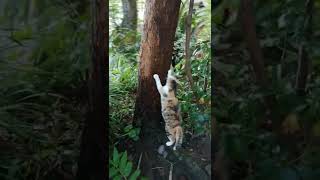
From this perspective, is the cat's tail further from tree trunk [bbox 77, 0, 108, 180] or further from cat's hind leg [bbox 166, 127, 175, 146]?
tree trunk [bbox 77, 0, 108, 180]

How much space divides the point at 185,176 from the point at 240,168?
0.71ft

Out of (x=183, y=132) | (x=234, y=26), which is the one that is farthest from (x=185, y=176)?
(x=234, y=26)

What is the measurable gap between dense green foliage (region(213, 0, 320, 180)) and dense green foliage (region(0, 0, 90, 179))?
0.61 meters

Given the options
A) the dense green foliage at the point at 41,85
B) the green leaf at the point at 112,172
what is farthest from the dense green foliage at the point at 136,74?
the dense green foliage at the point at 41,85

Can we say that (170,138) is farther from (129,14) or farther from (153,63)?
Result: (129,14)

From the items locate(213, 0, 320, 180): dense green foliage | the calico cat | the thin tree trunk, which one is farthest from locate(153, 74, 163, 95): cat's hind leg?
locate(213, 0, 320, 180): dense green foliage

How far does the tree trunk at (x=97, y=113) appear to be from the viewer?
1966mm

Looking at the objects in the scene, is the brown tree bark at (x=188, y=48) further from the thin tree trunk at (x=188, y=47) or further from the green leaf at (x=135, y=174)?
the green leaf at (x=135, y=174)

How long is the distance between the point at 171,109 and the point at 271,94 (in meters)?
0.38

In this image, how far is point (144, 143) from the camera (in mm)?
1919

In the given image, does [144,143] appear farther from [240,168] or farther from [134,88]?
[240,168]

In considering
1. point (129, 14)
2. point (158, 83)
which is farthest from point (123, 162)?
point (129, 14)

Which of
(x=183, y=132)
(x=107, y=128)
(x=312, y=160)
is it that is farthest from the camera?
(x=107, y=128)

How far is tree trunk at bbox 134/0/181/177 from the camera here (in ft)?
6.04
